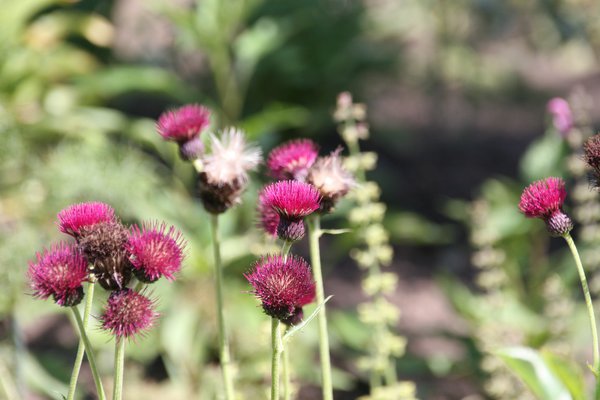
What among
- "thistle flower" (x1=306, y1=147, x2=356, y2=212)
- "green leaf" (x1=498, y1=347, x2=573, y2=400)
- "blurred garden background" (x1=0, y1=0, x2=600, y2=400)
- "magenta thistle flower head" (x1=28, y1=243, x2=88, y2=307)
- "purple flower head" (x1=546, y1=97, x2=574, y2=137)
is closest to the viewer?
"magenta thistle flower head" (x1=28, y1=243, x2=88, y2=307)

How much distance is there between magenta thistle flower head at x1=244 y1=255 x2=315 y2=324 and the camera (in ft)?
3.48

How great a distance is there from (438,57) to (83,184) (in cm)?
319

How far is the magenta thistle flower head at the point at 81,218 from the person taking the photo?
112 cm

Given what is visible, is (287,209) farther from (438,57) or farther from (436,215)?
(438,57)

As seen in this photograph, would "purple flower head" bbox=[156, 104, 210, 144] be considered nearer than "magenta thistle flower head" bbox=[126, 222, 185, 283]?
No

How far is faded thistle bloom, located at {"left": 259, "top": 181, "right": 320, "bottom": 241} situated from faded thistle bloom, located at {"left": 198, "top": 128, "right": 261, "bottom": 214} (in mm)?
129

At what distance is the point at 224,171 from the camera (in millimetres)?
1228

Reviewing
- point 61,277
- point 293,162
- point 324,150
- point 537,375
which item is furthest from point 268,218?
point 324,150

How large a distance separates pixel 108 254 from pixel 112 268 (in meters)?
0.02

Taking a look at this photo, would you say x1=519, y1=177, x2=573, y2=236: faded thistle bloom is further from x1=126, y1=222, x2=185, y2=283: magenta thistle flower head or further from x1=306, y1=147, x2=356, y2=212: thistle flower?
x1=126, y1=222, x2=185, y2=283: magenta thistle flower head

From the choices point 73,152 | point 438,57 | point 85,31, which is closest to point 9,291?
point 73,152

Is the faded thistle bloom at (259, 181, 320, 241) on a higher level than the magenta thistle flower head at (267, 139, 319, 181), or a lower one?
lower

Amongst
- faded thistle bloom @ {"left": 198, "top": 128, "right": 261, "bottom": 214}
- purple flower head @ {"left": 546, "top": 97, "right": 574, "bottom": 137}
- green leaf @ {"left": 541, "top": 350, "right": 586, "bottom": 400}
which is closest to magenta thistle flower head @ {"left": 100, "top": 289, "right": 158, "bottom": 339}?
faded thistle bloom @ {"left": 198, "top": 128, "right": 261, "bottom": 214}

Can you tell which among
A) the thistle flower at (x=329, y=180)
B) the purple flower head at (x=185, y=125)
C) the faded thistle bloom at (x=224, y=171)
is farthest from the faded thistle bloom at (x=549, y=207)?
the purple flower head at (x=185, y=125)
